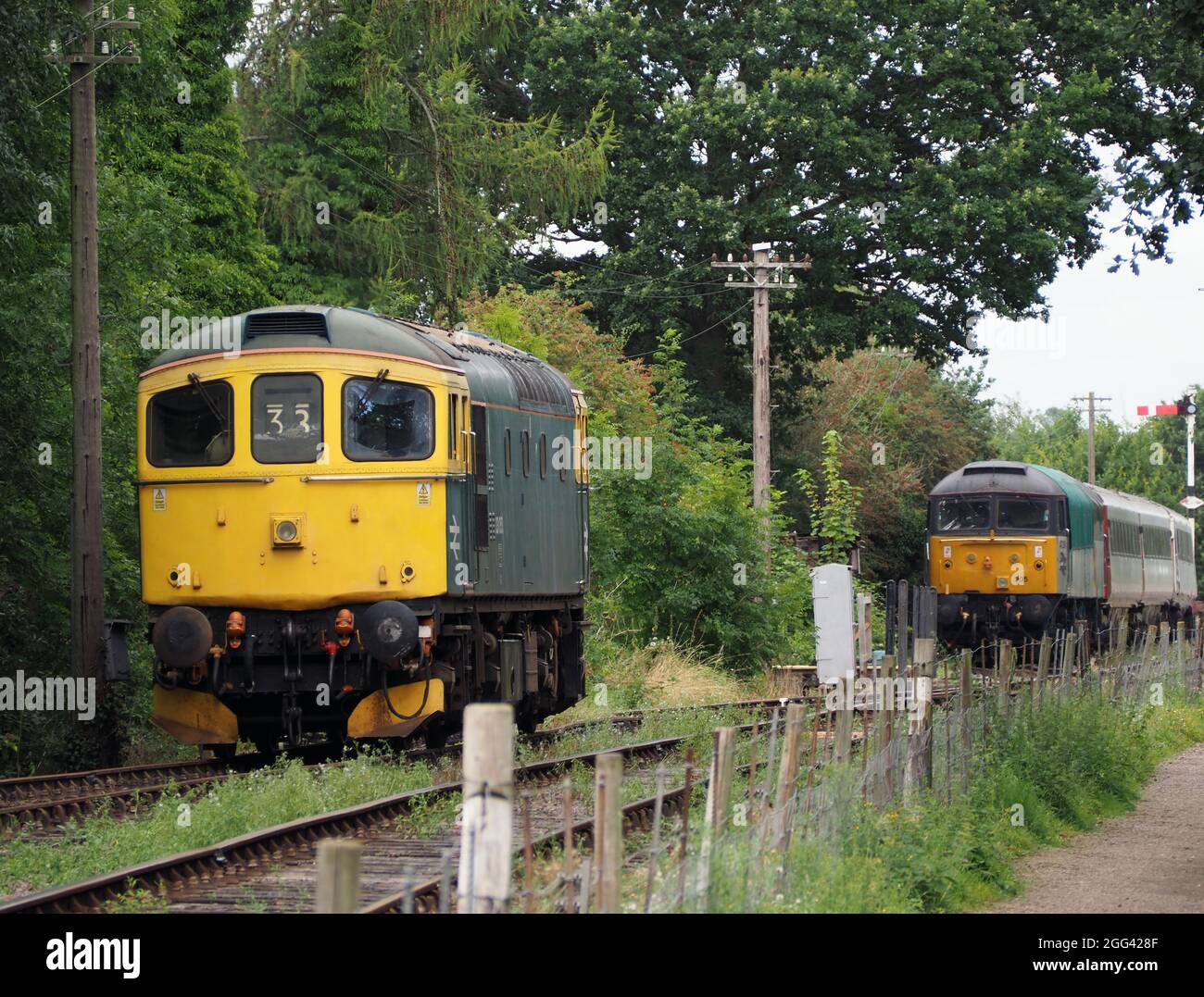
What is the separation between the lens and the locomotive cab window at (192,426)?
15.9 m

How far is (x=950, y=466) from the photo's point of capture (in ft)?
182

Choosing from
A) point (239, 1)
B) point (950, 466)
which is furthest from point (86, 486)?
point (950, 466)

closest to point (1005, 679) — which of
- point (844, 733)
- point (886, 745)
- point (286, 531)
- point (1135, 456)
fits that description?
point (886, 745)

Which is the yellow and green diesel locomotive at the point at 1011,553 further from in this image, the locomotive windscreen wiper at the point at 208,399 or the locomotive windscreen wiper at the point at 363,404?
the locomotive windscreen wiper at the point at 208,399

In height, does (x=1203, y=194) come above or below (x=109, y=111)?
below

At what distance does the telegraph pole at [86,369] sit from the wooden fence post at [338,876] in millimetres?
12706

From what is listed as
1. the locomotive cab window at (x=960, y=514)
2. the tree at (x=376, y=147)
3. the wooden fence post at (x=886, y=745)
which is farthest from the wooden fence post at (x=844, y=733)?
the locomotive cab window at (x=960, y=514)

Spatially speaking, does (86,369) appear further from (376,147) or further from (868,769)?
(376,147)

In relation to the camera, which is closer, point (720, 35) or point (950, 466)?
point (720, 35)

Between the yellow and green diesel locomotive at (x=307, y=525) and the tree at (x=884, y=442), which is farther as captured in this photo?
the tree at (x=884, y=442)

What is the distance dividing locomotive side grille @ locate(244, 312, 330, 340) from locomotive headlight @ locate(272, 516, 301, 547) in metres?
1.59

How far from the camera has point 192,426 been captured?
1606 centimetres
